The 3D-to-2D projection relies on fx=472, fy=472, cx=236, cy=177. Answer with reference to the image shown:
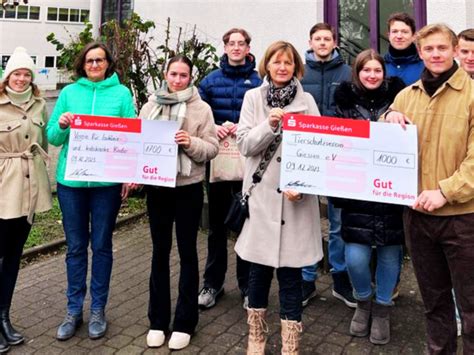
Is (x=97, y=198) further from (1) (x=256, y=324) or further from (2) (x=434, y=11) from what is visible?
(2) (x=434, y=11)

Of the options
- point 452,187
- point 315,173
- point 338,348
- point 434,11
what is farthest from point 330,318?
point 434,11

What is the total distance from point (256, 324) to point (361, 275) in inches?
34.5

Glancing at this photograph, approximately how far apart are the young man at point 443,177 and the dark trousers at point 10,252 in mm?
2831

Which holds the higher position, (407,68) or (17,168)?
(407,68)

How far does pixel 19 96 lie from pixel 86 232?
1157 mm

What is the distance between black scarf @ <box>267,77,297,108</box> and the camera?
3.23 metres

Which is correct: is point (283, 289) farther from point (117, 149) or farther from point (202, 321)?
point (117, 149)

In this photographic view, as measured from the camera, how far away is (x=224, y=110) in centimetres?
409

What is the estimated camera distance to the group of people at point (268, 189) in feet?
8.98

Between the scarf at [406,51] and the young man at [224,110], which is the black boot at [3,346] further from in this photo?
the scarf at [406,51]

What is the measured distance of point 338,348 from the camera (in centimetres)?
354

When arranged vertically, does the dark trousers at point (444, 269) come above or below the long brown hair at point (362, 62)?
below

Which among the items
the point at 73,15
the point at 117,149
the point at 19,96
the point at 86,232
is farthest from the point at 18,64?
the point at 73,15

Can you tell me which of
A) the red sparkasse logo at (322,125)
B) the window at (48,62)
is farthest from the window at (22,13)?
the red sparkasse logo at (322,125)
